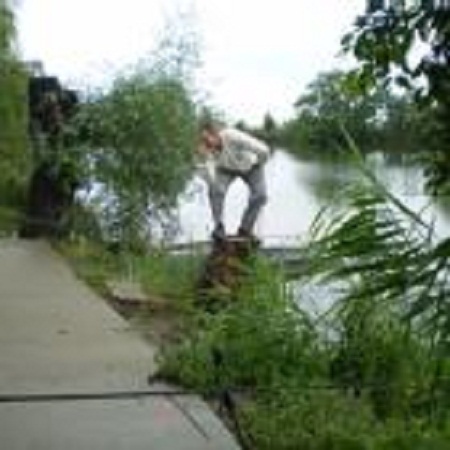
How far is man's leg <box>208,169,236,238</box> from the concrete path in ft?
9.99

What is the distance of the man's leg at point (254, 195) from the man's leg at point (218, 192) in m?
0.21

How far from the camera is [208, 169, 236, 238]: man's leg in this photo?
54.4 feet

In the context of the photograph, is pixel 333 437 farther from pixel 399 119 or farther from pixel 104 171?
pixel 104 171

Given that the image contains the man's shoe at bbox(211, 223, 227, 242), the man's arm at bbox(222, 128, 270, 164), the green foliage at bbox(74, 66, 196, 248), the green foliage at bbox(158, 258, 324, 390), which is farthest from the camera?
the green foliage at bbox(74, 66, 196, 248)

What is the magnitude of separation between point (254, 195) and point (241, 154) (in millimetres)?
452

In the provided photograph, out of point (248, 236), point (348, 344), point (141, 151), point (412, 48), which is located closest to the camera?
point (412, 48)

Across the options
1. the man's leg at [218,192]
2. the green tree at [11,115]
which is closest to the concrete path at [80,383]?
the man's leg at [218,192]

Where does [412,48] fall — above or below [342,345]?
above

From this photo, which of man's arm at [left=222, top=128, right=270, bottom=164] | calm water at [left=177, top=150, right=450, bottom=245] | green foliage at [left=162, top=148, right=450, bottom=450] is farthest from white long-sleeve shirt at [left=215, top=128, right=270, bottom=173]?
green foliage at [left=162, top=148, right=450, bottom=450]

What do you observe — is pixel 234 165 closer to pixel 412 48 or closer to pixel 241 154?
pixel 241 154

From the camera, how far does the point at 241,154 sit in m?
16.8

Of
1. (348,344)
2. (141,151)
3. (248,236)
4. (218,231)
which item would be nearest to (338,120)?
(348,344)

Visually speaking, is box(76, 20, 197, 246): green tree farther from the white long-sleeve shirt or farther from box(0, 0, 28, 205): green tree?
box(0, 0, 28, 205): green tree

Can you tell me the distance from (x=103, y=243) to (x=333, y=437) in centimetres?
991
